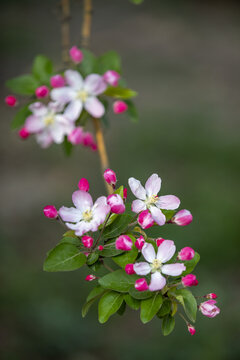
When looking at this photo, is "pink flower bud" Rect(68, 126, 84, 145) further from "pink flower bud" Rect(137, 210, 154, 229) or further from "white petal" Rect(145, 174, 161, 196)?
"pink flower bud" Rect(137, 210, 154, 229)

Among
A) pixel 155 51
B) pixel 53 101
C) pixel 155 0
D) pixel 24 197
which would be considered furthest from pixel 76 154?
pixel 155 0

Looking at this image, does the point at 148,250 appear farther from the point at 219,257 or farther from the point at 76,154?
the point at 76,154

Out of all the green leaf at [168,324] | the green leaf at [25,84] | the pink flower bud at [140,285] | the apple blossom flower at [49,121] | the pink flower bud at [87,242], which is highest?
the green leaf at [25,84]

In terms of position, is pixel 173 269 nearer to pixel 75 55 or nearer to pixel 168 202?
pixel 168 202

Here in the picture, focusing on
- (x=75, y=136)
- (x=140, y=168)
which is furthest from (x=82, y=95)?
(x=140, y=168)

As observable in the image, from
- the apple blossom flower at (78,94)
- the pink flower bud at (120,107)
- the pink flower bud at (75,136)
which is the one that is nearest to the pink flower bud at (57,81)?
the apple blossom flower at (78,94)

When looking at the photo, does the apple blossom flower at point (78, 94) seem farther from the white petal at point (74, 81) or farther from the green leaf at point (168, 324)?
the green leaf at point (168, 324)
